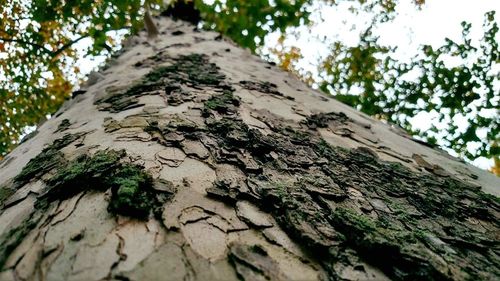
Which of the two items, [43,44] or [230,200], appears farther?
[43,44]

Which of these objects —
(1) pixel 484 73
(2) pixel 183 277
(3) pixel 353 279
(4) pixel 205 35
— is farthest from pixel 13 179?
(1) pixel 484 73

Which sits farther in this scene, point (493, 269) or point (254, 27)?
point (254, 27)

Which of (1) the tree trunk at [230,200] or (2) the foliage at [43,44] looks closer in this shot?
(1) the tree trunk at [230,200]

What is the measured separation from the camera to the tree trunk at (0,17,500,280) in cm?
76

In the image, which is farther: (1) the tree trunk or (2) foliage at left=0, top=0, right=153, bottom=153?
(2) foliage at left=0, top=0, right=153, bottom=153

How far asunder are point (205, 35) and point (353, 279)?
335 centimetres

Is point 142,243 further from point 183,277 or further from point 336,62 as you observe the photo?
point 336,62

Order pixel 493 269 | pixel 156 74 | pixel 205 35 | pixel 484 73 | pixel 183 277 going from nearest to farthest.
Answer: pixel 183 277, pixel 493 269, pixel 156 74, pixel 205 35, pixel 484 73

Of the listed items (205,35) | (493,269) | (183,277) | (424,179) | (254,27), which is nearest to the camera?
(183,277)

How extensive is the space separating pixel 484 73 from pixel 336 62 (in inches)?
94.1

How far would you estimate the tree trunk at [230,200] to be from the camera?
0.76 m

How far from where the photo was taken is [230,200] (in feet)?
3.20

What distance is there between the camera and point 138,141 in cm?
127

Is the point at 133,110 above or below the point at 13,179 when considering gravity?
above
